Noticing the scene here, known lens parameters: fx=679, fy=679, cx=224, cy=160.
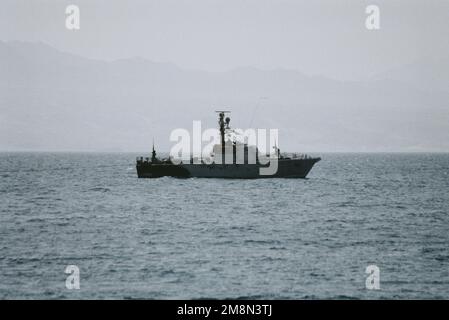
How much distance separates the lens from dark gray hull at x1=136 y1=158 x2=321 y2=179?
95188 mm

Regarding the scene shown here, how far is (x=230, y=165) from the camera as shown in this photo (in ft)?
307

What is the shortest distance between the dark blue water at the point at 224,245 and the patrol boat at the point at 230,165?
1415cm

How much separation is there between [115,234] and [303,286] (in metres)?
19.9

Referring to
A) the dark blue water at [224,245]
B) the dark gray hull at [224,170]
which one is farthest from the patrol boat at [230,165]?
the dark blue water at [224,245]

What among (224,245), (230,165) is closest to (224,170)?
(230,165)

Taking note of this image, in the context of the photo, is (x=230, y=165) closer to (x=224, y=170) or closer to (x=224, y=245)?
(x=224, y=170)

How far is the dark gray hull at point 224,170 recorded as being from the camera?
95.2 meters

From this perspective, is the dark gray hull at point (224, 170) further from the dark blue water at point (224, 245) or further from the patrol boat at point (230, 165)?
the dark blue water at point (224, 245)

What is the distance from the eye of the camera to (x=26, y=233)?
48375 millimetres

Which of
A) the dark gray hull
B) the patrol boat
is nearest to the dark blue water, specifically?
the patrol boat

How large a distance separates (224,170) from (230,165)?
5.92 ft
